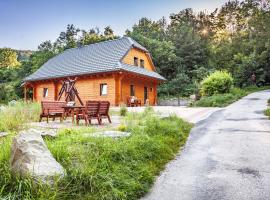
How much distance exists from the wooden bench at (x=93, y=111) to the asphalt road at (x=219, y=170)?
11.9 ft

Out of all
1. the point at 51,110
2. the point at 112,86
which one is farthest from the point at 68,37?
the point at 51,110

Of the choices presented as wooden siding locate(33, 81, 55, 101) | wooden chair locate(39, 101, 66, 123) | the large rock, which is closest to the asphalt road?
the large rock

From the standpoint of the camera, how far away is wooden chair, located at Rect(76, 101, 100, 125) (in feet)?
38.3

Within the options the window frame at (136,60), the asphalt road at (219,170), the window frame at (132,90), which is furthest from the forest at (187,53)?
the asphalt road at (219,170)

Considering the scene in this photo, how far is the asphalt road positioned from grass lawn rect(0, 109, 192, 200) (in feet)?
Answer: 1.10

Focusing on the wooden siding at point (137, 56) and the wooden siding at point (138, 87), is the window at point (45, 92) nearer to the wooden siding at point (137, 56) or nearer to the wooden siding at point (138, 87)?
the wooden siding at point (138, 87)

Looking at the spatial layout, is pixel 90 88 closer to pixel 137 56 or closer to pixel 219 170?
pixel 137 56

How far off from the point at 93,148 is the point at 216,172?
8.49 feet

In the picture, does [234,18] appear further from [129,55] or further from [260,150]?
[260,150]

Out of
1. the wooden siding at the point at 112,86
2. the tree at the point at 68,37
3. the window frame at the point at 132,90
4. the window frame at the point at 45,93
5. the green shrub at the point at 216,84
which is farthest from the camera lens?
the tree at the point at 68,37

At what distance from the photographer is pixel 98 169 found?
513 centimetres

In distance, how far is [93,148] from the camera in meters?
6.05

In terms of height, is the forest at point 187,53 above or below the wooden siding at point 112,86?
above

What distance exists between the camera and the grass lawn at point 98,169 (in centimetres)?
436
